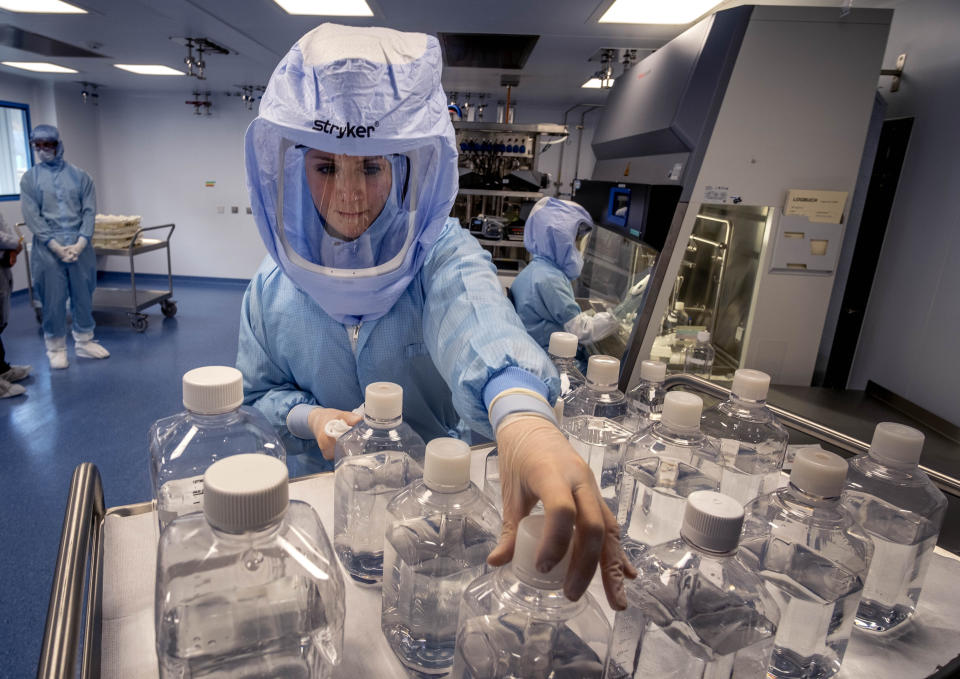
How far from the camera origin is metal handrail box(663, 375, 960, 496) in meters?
1.04

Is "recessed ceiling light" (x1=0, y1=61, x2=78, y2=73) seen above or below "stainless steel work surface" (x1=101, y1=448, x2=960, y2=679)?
above

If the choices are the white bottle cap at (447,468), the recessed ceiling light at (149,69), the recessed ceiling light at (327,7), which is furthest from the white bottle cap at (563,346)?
the recessed ceiling light at (149,69)

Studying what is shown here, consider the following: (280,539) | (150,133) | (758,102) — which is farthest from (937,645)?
(150,133)

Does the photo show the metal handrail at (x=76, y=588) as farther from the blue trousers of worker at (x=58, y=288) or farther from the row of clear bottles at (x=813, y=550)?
the blue trousers of worker at (x=58, y=288)

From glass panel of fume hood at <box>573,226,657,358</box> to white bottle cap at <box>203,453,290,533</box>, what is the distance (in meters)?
1.86

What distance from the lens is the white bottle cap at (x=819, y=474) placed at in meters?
0.66

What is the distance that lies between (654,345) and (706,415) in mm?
971

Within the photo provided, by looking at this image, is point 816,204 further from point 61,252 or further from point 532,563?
point 61,252

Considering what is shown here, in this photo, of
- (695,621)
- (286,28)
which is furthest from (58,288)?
(695,621)

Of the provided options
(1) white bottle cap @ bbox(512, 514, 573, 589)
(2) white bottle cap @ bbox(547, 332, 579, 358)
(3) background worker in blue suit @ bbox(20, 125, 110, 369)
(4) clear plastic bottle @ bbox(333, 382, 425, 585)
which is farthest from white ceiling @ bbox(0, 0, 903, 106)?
(1) white bottle cap @ bbox(512, 514, 573, 589)

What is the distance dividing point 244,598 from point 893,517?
96 cm

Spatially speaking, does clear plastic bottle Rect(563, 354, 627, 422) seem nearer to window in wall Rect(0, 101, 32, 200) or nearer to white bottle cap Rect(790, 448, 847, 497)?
white bottle cap Rect(790, 448, 847, 497)

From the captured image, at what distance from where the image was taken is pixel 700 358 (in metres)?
2.12

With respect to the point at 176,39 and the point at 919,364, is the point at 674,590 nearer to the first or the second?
the point at 919,364
